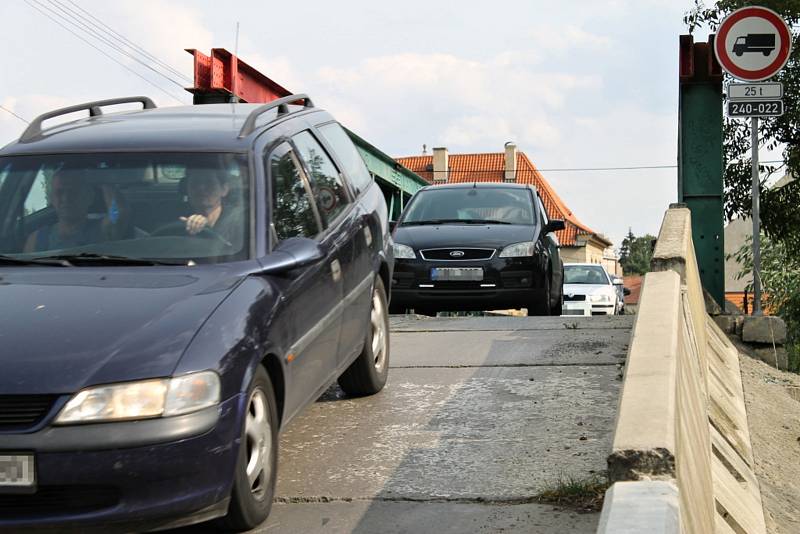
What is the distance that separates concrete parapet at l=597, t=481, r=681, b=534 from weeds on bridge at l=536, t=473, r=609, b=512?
140cm

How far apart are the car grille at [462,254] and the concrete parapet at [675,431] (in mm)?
3297

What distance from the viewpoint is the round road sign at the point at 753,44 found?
1016 centimetres

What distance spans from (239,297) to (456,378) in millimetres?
3365

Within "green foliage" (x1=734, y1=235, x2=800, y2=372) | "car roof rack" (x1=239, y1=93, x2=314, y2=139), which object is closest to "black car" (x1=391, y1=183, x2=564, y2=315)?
→ "car roof rack" (x1=239, y1=93, x2=314, y2=139)

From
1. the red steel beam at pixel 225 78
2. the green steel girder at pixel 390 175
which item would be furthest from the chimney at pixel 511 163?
the red steel beam at pixel 225 78

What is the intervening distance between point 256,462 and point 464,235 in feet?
27.2

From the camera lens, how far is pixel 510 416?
6.16 m

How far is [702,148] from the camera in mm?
11289

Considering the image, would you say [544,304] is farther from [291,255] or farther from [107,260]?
[107,260]

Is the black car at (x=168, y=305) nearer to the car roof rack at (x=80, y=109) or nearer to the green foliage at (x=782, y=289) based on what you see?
the car roof rack at (x=80, y=109)

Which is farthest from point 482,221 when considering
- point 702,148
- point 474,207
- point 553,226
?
point 702,148

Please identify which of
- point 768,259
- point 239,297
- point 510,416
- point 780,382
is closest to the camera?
point 239,297

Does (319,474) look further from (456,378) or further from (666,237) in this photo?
(666,237)

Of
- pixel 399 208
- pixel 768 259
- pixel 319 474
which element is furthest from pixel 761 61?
pixel 399 208
